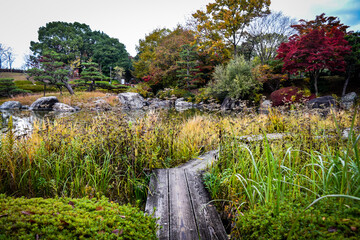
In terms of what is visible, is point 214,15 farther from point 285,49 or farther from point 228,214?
point 228,214

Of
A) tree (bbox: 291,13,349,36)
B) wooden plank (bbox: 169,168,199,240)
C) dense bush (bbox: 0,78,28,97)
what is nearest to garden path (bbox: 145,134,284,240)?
wooden plank (bbox: 169,168,199,240)

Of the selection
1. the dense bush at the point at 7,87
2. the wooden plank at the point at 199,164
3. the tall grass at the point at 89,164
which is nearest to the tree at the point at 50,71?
the dense bush at the point at 7,87

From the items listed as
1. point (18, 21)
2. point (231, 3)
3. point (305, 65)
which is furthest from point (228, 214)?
point (231, 3)

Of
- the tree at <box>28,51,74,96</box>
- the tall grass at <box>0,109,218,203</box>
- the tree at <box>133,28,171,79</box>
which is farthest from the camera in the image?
the tree at <box>133,28,171,79</box>

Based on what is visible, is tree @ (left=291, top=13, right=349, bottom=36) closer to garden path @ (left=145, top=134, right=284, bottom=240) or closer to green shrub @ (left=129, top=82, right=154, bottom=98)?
garden path @ (left=145, top=134, right=284, bottom=240)

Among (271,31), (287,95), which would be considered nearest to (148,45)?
(271,31)

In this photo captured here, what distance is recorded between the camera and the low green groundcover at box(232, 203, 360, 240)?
69cm

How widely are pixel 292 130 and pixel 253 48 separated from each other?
17.5 m

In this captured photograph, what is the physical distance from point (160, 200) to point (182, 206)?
0.22 m

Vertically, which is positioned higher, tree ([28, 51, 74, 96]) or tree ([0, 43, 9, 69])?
tree ([0, 43, 9, 69])

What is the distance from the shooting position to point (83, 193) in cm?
185

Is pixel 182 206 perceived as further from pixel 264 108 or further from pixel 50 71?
pixel 50 71

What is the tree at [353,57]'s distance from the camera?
372 inches

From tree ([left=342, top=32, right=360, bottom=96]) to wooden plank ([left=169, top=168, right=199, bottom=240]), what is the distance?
11865 millimetres
